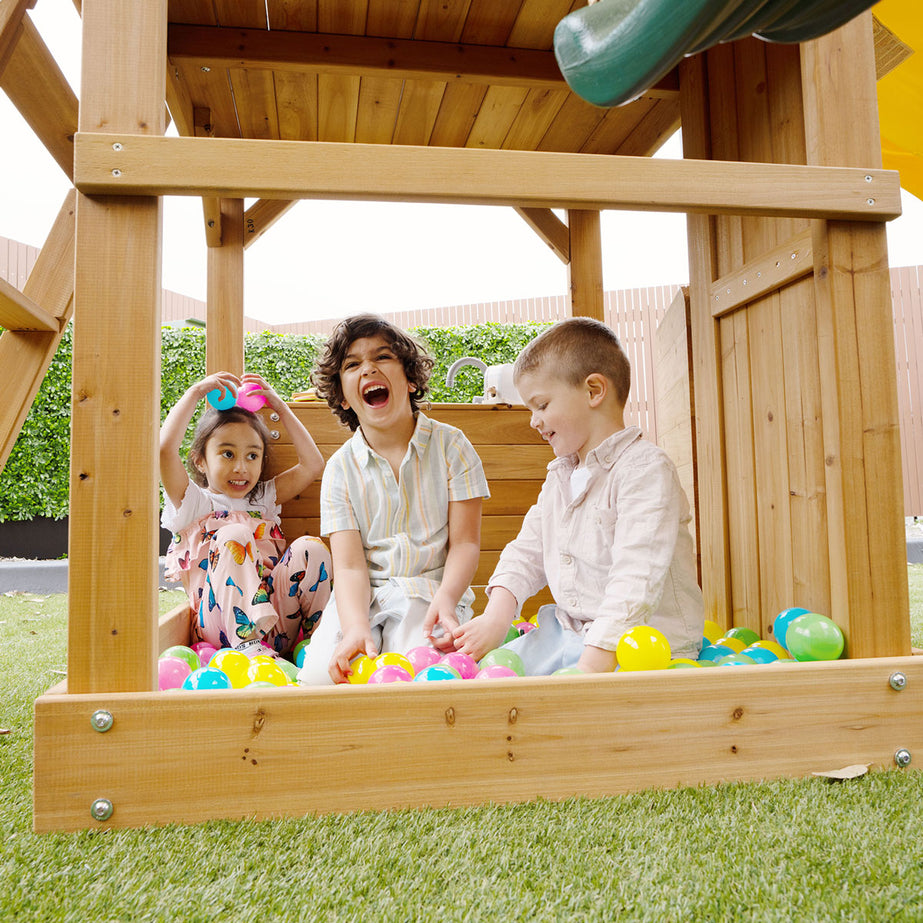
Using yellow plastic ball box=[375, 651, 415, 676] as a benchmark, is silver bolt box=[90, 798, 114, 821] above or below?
below

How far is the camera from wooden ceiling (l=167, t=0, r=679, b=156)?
2.52 m

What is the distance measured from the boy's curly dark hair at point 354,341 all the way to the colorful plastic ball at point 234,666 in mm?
872

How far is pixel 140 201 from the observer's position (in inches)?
52.1

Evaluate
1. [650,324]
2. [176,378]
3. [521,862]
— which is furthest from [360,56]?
[650,324]

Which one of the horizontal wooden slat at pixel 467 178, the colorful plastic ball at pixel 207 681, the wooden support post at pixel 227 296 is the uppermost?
the wooden support post at pixel 227 296

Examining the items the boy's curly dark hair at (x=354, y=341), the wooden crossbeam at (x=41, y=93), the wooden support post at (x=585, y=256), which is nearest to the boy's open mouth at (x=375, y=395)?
the boy's curly dark hair at (x=354, y=341)

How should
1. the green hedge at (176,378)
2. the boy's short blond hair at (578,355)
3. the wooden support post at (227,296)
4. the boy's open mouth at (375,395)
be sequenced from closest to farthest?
the boy's short blond hair at (578,355) → the boy's open mouth at (375,395) → the wooden support post at (227,296) → the green hedge at (176,378)

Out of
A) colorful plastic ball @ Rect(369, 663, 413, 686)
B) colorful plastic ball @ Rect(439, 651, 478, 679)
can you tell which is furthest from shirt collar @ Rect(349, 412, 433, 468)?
colorful plastic ball @ Rect(369, 663, 413, 686)

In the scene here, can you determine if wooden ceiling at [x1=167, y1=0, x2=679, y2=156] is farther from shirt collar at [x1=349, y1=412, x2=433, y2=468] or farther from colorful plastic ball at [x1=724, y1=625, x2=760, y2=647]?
colorful plastic ball at [x1=724, y1=625, x2=760, y2=647]

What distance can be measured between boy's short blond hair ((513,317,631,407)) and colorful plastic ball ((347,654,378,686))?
33.3 inches

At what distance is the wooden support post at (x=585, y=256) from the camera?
3.48 m

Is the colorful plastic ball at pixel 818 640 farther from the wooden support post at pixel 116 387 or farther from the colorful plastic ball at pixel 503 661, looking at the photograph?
the wooden support post at pixel 116 387

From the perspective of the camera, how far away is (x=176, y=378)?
269 inches

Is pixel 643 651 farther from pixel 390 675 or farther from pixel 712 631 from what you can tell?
pixel 712 631
